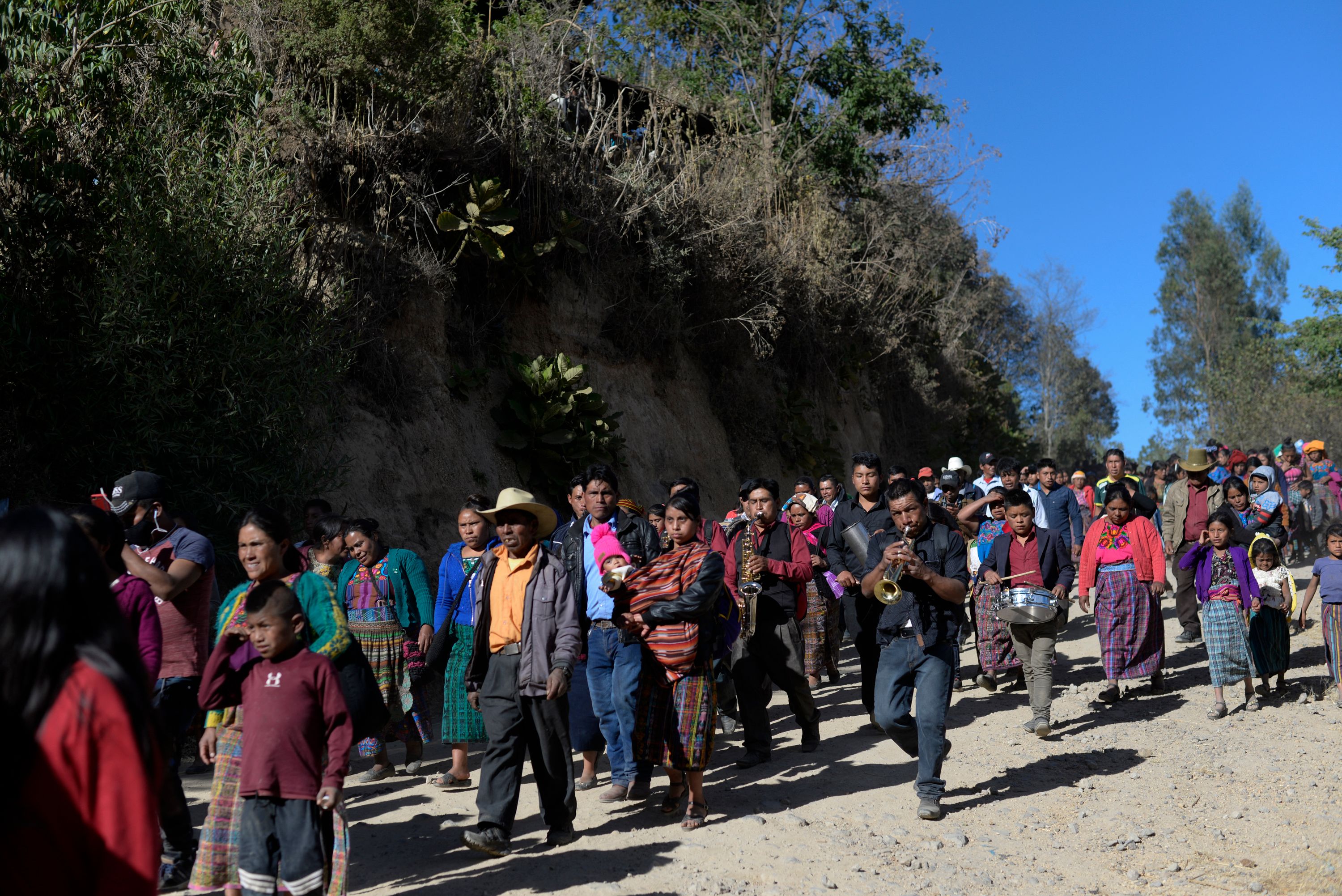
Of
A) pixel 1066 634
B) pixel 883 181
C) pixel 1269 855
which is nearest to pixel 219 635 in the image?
pixel 1269 855

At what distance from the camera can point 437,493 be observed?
1331cm

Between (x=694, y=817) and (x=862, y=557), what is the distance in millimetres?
2092

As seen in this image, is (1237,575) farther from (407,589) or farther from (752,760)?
(407,589)

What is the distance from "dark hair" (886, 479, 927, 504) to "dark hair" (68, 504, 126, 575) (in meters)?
4.44

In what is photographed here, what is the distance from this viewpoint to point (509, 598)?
616 centimetres

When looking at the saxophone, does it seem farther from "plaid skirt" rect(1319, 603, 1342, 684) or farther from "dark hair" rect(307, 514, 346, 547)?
"plaid skirt" rect(1319, 603, 1342, 684)

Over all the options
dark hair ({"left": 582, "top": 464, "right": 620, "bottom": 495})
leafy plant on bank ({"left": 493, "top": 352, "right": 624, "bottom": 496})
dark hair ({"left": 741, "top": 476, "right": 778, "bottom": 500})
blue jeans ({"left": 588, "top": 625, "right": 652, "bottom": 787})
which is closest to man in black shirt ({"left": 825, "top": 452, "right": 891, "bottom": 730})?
dark hair ({"left": 741, "top": 476, "right": 778, "bottom": 500})

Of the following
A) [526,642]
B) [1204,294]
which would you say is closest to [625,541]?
[526,642]

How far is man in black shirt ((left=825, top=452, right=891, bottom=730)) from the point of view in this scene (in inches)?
305

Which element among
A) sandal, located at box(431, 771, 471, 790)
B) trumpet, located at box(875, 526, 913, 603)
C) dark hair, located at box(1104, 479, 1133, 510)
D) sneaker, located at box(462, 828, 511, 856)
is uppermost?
dark hair, located at box(1104, 479, 1133, 510)

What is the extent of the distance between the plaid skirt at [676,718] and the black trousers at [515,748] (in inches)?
22.3

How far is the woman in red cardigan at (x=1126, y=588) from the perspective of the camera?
974 centimetres

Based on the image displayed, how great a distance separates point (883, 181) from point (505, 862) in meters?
23.5

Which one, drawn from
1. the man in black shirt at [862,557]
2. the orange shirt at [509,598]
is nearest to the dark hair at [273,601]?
the orange shirt at [509,598]
